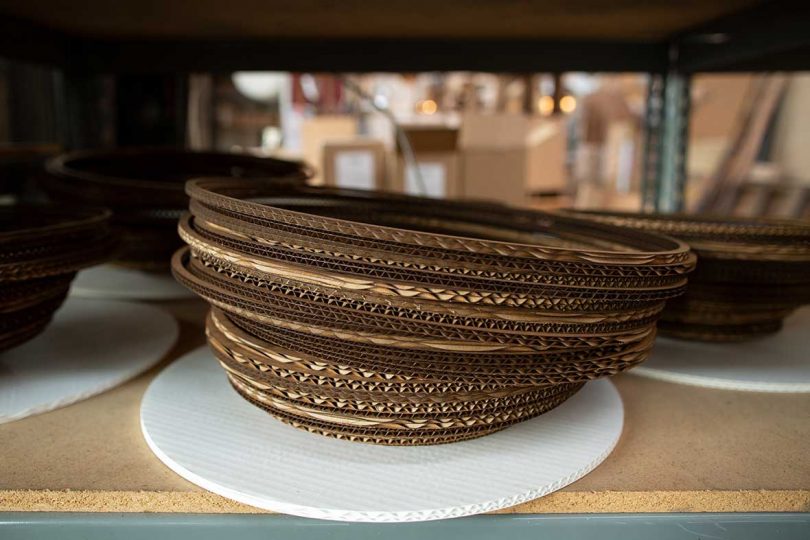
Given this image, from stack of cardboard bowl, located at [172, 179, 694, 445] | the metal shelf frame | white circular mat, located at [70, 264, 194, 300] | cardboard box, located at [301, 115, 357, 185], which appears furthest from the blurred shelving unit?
cardboard box, located at [301, 115, 357, 185]

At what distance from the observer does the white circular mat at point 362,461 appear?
428 mm

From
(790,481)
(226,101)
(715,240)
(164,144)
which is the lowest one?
(790,481)

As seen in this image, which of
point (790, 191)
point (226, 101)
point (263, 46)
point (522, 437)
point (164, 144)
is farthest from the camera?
point (226, 101)

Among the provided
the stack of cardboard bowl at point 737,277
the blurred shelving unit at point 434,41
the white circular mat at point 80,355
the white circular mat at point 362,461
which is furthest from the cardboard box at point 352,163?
the white circular mat at point 362,461

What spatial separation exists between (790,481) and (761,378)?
20cm

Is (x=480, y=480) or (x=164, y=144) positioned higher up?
(x=164, y=144)

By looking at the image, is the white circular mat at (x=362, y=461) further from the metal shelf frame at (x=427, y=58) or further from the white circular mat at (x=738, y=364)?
the metal shelf frame at (x=427, y=58)

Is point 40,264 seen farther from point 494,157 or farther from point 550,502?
point 494,157

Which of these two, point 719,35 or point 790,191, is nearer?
point 719,35

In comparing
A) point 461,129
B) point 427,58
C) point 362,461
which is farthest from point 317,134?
point 362,461

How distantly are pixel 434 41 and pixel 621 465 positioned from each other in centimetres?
85

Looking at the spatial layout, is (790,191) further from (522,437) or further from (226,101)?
(226,101)

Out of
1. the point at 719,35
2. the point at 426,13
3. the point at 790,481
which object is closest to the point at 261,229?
the point at 790,481

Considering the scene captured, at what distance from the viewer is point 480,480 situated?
45 centimetres
